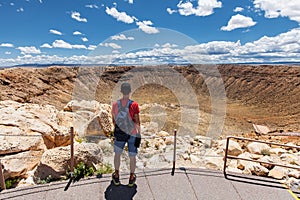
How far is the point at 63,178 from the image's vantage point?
4.05 metres

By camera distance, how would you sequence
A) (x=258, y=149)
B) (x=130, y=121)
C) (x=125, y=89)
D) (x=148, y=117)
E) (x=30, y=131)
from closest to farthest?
(x=125, y=89) < (x=130, y=121) < (x=30, y=131) < (x=258, y=149) < (x=148, y=117)

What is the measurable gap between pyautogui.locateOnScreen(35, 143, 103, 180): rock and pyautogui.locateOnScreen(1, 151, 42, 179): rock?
52cm

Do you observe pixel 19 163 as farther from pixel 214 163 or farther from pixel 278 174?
pixel 278 174

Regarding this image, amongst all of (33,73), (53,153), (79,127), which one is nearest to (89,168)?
(53,153)

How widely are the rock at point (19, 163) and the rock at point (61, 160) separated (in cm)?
52

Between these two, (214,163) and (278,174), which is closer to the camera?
(278,174)

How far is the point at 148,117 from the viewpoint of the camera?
1975cm

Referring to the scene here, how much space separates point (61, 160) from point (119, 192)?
1.37m

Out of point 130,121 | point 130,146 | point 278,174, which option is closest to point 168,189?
point 130,146

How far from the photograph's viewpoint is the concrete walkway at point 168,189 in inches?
138

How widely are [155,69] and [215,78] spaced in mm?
34020

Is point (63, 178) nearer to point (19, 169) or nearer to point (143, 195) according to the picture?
point (19, 169)

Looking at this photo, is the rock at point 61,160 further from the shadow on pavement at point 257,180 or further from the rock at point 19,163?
the shadow on pavement at point 257,180

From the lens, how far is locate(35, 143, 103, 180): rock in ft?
13.4
